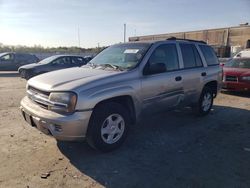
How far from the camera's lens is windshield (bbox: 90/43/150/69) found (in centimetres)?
503

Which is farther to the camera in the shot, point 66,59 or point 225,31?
point 225,31

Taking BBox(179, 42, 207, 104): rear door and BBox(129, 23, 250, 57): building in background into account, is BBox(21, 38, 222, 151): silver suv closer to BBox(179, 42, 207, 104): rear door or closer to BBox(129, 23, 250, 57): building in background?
BBox(179, 42, 207, 104): rear door

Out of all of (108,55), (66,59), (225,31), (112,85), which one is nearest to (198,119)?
(108,55)

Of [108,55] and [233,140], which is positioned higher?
[108,55]

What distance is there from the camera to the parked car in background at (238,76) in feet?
32.7

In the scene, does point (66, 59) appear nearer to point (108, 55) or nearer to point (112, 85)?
point (108, 55)

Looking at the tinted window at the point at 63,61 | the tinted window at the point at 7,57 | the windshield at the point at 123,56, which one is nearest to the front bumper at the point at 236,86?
the windshield at the point at 123,56

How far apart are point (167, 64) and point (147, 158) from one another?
2.01 metres

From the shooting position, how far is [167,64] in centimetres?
549

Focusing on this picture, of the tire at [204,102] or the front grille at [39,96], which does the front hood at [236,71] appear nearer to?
the tire at [204,102]

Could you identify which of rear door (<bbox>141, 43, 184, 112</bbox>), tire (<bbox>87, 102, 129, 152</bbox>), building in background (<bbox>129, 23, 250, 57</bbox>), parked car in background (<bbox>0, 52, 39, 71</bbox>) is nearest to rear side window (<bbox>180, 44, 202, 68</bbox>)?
rear door (<bbox>141, 43, 184, 112</bbox>)

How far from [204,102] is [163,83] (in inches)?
85.2

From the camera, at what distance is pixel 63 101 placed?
3973 millimetres

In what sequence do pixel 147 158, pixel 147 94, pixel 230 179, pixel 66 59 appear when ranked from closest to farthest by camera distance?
pixel 230 179 → pixel 147 158 → pixel 147 94 → pixel 66 59
